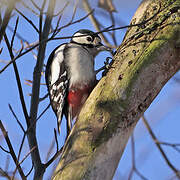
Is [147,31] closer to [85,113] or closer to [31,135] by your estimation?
[85,113]

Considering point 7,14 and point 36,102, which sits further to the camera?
point 36,102

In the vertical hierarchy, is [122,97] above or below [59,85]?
below

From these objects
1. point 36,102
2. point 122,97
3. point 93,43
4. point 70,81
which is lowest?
point 122,97

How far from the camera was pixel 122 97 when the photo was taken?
2467 millimetres

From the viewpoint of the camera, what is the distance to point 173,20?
2693 mm

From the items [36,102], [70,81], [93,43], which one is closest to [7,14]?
[36,102]

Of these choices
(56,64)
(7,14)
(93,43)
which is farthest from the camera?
(93,43)

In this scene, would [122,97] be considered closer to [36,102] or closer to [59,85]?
[36,102]

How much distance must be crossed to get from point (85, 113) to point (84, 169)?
0.45 metres

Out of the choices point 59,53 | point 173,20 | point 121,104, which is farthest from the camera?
point 59,53

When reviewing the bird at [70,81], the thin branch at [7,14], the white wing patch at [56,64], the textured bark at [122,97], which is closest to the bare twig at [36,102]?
the textured bark at [122,97]

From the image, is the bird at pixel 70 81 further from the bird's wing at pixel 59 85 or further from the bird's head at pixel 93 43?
the bird's head at pixel 93 43

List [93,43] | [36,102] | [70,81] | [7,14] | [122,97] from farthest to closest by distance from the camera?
[93,43] → [70,81] → [36,102] → [122,97] → [7,14]

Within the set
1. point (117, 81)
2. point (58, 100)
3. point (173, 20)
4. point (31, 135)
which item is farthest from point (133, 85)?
point (58, 100)
